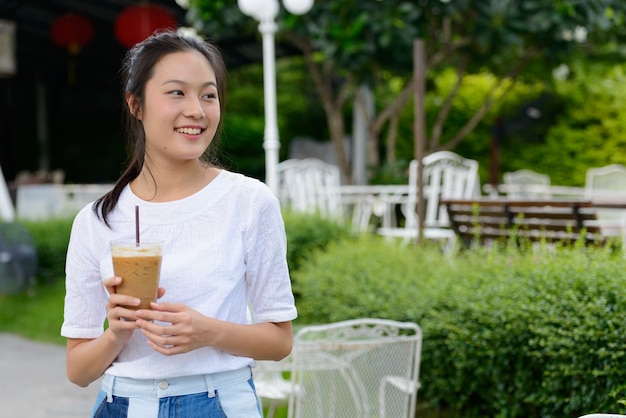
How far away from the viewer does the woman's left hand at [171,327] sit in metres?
1.64

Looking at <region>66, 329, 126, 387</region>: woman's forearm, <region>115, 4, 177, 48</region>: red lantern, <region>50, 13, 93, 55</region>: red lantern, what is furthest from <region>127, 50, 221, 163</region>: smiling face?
<region>50, 13, 93, 55</region>: red lantern

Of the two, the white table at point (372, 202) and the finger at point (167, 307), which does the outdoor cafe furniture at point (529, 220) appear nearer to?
the white table at point (372, 202)

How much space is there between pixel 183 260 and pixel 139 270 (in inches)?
6.2

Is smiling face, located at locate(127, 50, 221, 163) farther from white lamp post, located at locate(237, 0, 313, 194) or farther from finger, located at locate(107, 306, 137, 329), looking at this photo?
white lamp post, located at locate(237, 0, 313, 194)

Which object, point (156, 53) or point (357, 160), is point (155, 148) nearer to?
point (156, 53)

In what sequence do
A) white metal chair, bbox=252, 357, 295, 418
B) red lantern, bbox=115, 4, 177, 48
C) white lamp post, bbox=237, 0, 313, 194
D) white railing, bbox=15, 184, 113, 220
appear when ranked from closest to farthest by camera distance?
white metal chair, bbox=252, 357, 295, 418, white lamp post, bbox=237, 0, 313, 194, red lantern, bbox=115, 4, 177, 48, white railing, bbox=15, 184, 113, 220

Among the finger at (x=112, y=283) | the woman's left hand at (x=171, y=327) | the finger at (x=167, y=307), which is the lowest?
the woman's left hand at (x=171, y=327)

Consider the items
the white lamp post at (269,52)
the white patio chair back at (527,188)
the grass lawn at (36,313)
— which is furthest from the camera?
the white patio chair back at (527,188)

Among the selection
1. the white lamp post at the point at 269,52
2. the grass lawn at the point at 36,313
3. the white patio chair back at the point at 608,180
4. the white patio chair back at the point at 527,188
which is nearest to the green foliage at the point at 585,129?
the white patio chair back at the point at 527,188

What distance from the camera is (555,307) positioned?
399 centimetres

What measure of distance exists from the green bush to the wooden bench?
2.39ft

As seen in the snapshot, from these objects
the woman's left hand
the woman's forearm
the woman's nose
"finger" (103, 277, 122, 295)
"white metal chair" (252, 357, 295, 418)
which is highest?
the woman's nose

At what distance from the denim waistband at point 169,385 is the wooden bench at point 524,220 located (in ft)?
12.3

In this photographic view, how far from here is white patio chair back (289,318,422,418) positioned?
400 cm
